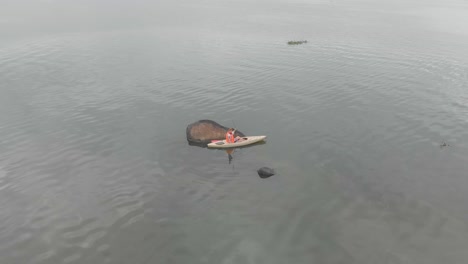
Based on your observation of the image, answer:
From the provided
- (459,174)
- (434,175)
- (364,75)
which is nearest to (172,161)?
(434,175)

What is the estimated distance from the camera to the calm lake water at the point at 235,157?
20078 mm

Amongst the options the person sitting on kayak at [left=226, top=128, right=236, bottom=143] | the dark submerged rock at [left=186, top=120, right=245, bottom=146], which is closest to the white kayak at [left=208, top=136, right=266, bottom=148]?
the person sitting on kayak at [left=226, top=128, right=236, bottom=143]

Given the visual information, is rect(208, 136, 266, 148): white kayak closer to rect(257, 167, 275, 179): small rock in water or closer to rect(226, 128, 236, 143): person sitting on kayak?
rect(226, 128, 236, 143): person sitting on kayak

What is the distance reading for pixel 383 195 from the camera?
79.2ft

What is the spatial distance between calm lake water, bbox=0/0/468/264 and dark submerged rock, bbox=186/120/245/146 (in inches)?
43.3

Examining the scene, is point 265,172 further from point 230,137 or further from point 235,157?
point 230,137

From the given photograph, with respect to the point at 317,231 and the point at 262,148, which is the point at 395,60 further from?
the point at 317,231

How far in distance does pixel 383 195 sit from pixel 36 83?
5051 cm

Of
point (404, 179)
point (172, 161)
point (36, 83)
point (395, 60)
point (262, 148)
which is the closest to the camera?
point (404, 179)

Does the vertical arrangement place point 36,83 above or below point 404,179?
above

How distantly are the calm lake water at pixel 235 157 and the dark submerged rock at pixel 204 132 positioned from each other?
1.10 meters

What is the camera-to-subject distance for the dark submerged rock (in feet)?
107

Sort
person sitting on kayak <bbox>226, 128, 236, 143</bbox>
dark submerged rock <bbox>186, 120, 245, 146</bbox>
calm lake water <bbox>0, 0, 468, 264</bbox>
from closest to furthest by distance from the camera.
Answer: calm lake water <bbox>0, 0, 468, 264</bbox> < person sitting on kayak <bbox>226, 128, 236, 143</bbox> < dark submerged rock <bbox>186, 120, 245, 146</bbox>

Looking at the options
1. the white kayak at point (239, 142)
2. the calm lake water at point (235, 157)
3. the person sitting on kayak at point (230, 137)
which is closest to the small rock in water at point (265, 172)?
the calm lake water at point (235, 157)
